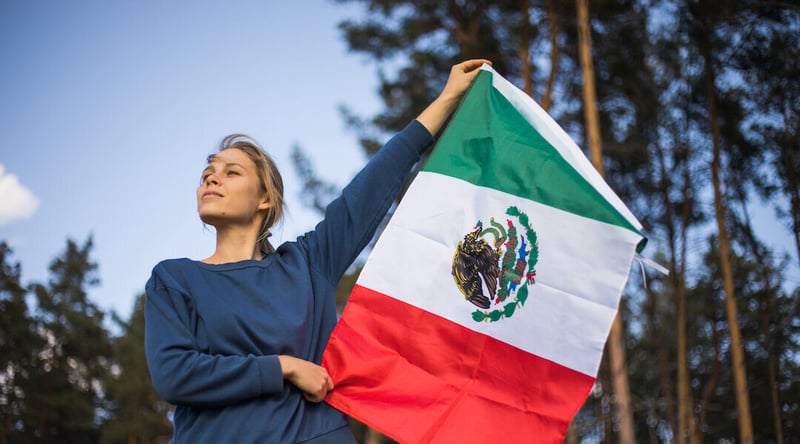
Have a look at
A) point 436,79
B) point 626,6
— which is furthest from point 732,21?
point 436,79

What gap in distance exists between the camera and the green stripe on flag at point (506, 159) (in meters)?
2.36

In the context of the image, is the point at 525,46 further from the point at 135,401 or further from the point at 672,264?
the point at 135,401

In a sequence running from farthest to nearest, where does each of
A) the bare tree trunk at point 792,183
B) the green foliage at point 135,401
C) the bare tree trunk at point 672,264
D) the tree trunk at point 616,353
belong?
the green foliage at point 135,401 < the bare tree trunk at point 672,264 < the bare tree trunk at point 792,183 < the tree trunk at point 616,353

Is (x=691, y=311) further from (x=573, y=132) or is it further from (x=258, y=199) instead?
(x=258, y=199)

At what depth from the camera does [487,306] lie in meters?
2.27

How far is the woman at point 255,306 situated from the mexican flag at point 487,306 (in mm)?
102

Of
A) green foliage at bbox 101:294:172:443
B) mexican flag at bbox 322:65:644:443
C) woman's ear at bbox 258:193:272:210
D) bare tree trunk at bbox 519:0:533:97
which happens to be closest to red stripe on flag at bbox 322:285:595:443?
mexican flag at bbox 322:65:644:443

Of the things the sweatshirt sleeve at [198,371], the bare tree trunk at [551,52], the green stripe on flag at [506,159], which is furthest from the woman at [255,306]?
the bare tree trunk at [551,52]

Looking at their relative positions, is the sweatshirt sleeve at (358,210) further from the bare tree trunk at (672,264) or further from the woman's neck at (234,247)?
the bare tree trunk at (672,264)

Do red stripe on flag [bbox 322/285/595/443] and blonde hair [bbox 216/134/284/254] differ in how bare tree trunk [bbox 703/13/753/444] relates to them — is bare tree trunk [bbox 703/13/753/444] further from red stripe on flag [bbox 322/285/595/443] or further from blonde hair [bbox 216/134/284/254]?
blonde hair [bbox 216/134/284/254]

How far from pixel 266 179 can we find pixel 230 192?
0.17m

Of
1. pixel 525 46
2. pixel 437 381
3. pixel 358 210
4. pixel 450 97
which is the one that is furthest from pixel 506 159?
pixel 525 46

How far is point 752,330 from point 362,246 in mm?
12744

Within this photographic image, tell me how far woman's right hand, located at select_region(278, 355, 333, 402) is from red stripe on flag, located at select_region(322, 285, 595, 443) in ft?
0.34
